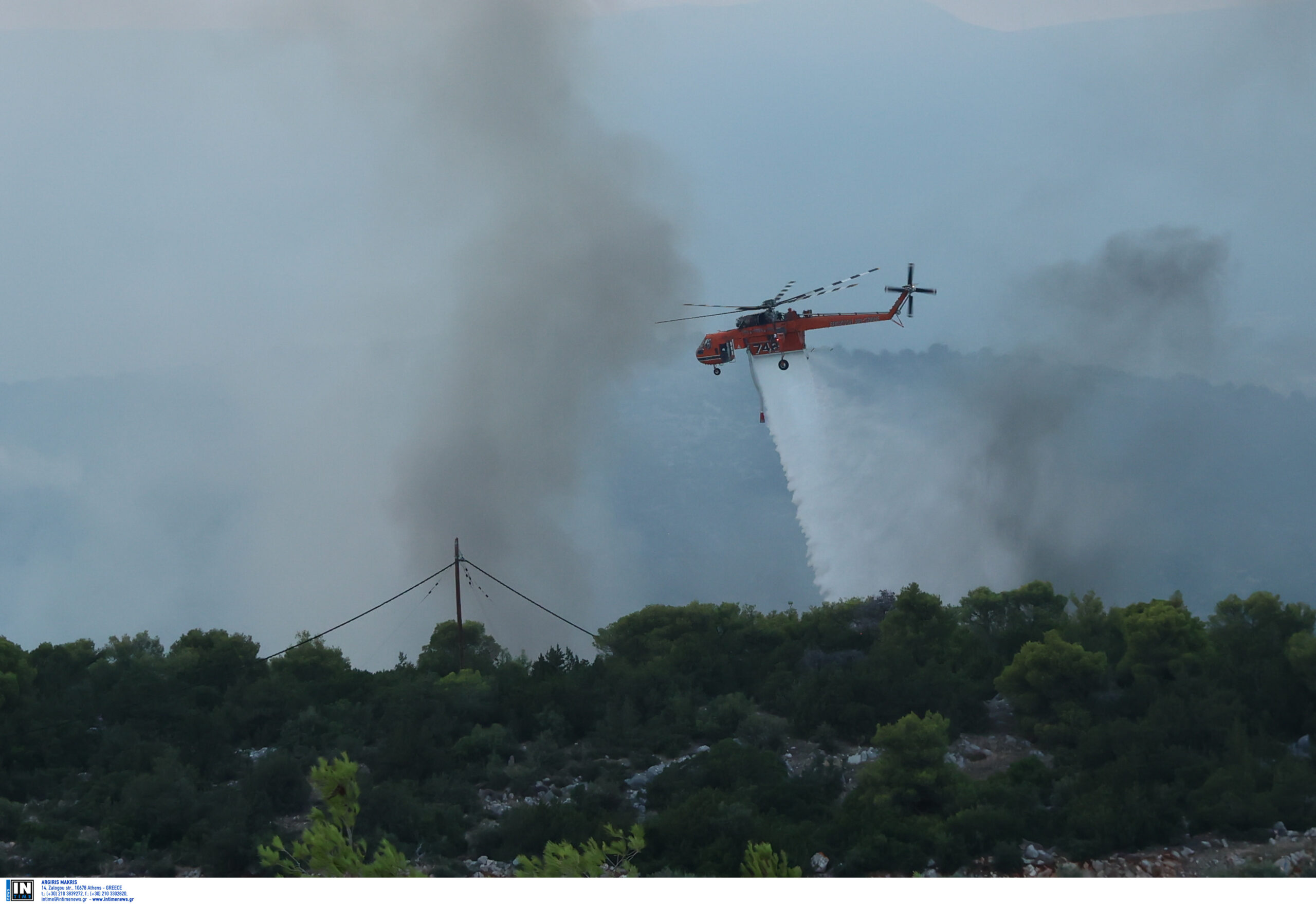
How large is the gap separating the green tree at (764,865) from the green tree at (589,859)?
1.89 metres

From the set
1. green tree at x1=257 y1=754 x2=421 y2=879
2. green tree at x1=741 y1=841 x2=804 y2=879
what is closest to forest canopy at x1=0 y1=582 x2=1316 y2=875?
green tree at x1=741 y1=841 x2=804 y2=879

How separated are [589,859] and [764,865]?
13.0 ft

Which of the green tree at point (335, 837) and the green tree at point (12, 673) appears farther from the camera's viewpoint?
the green tree at point (12, 673)

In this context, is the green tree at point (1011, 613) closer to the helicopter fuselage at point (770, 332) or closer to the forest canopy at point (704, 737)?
the forest canopy at point (704, 737)

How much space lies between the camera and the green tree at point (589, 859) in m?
16.4

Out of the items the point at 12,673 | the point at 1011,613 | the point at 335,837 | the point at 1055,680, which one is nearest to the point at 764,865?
the point at 335,837

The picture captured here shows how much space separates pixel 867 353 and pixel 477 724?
110593 mm

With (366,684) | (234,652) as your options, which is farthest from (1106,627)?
(234,652)

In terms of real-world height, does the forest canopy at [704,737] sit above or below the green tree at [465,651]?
below

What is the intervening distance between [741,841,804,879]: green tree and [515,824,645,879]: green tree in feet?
6.20

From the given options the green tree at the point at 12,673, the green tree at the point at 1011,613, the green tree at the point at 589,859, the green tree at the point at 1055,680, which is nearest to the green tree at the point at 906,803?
the green tree at the point at 1055,680

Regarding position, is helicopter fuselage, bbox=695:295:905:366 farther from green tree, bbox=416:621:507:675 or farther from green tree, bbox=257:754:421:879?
green tree, bbox=257:754:421:879

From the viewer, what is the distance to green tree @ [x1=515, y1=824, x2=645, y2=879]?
16.4m

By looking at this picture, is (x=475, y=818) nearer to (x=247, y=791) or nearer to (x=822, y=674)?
(x=247, y=791)
